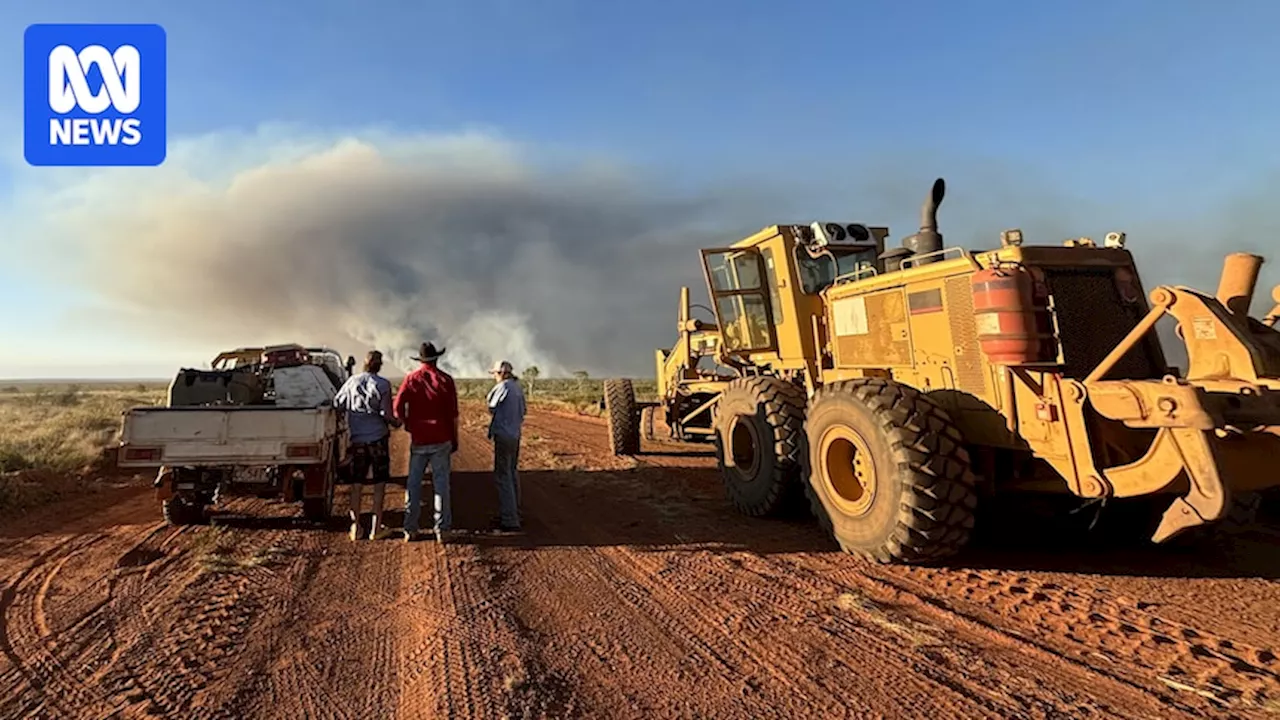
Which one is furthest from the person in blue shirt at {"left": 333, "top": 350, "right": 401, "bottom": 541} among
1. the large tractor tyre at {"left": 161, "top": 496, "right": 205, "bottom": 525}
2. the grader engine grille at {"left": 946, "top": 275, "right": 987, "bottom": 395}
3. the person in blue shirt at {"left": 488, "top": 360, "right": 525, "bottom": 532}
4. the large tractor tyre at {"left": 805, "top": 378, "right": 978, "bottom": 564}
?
the grader engine grille at {"left": 946, "top": 275, "right": 987, "bottom": 395}

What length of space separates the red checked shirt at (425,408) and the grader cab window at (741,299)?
3.96 metres

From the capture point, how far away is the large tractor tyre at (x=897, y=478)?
15.9 feet

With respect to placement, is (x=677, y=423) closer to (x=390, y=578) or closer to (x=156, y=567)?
(x=390, y=578)

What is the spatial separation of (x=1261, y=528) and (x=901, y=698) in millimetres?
5350

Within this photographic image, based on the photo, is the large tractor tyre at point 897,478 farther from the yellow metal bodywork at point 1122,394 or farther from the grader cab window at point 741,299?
the grader cab window at point 741,299

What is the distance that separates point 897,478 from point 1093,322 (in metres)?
1.99

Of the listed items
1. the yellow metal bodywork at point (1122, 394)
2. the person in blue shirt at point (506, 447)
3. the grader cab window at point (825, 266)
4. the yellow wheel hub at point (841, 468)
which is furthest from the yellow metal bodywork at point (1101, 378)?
the person in blue shirt at point (506, 447)

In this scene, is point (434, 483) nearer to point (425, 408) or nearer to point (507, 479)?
point (425, 408)

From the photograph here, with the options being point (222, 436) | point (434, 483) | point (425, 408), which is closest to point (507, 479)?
point (434, 483)

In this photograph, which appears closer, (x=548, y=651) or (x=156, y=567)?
(x=548, y=651)

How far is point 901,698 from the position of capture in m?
3.18

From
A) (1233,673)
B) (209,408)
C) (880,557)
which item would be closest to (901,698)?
(1233,673)

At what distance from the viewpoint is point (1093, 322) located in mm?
5203

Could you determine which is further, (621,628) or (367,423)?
(367,423)
